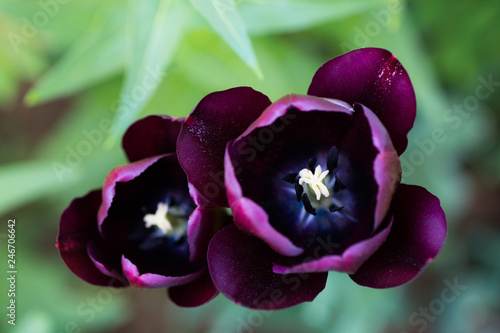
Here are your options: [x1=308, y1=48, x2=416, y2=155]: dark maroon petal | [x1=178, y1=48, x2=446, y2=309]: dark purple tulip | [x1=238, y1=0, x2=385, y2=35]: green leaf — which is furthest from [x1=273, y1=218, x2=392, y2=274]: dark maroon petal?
[x1=238, y1=0, x2=385, y2=35]: green leaf

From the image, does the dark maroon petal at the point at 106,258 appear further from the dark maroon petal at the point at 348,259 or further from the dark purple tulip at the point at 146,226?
the dark maroon petal at the point at 348,259

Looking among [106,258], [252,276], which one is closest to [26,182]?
[106,258]

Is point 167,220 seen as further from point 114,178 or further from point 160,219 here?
point 114,178

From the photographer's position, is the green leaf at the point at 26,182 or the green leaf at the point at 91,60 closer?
the green leaf at the point at 91,60

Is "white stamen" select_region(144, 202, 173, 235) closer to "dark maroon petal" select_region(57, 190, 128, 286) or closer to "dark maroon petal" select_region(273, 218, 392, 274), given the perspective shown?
"dark maroon petal" select_region(57, 190, 128, 286)

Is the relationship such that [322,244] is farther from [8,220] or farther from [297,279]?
[8,220]

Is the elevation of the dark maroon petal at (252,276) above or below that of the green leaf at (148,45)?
below

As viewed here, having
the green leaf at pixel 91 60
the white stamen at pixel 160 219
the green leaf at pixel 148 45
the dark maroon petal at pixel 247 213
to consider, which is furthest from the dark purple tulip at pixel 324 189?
the green leaf at pixel 91 60

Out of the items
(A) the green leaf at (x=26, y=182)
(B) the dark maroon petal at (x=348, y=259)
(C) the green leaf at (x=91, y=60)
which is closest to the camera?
(B) the dark maroon petal at (x=348, y=259)
